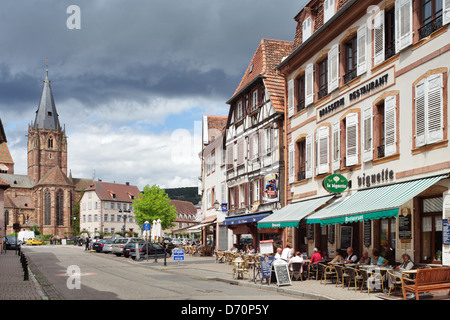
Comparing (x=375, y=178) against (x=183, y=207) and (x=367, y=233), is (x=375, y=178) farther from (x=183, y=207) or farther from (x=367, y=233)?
(x=183, y=207)

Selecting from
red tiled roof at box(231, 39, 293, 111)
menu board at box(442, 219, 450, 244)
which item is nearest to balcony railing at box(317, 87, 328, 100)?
red tiled roof at box(231, 39, 293, 111)

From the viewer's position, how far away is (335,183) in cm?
2170

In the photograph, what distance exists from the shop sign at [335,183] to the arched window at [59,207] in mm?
135684

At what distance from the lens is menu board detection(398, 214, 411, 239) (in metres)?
18.3

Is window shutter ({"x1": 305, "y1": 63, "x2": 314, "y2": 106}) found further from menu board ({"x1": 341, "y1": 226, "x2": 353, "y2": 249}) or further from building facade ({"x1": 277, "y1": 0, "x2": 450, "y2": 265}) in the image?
menu board ({"x1": 341, "y1": 226, "x2": 353, "y2": 249})

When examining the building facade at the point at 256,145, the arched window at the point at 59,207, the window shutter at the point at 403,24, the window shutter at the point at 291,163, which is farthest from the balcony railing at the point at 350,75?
the arched window at the point at 59,207

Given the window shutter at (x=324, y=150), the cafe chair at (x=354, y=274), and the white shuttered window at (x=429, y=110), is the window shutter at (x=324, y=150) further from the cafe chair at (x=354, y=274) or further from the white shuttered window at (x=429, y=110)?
the cafe chair at (x=354, y=274)

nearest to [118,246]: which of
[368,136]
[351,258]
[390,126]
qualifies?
[351,258]

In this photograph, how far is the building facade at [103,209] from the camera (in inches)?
5118

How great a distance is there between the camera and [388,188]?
19.0 metres

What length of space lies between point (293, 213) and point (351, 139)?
4.57 m

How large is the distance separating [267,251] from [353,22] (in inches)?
379
